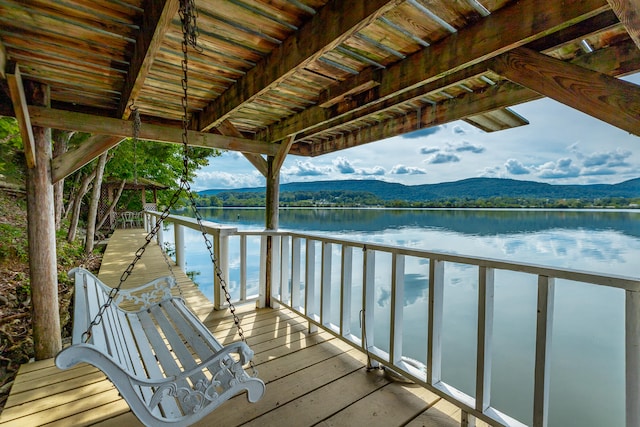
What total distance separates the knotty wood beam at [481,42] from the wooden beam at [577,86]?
0.45 feet

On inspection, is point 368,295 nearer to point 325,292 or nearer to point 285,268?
point 325,292

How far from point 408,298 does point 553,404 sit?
5.00m

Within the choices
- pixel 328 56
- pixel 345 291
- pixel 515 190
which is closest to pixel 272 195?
pixel 345 291

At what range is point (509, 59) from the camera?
1655 mm

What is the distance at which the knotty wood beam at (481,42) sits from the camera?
4.22 feet

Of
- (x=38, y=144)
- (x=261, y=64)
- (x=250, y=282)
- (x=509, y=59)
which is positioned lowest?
(x=250, y=282)

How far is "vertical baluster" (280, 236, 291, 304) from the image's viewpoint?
10.9 feet

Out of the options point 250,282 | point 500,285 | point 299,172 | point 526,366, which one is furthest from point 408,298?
point 299,172

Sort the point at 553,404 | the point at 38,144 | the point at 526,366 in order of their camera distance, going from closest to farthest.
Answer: the point at 38,144, the point at 553,404, the point at 526,366

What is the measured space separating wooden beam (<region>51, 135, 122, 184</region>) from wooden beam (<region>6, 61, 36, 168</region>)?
180 mm

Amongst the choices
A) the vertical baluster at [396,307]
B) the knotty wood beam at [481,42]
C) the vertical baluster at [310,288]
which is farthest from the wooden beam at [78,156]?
the vertical baluster at [396,307]

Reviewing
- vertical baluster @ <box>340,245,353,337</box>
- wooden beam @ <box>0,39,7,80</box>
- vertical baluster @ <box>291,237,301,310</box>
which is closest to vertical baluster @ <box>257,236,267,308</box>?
vertical baluster @ <box>291,237,301,310</box>

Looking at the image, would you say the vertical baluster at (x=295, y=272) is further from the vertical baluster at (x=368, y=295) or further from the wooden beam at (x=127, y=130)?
the wooden beam at (x=127, y=130)

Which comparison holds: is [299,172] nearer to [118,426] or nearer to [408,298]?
[408,298]
